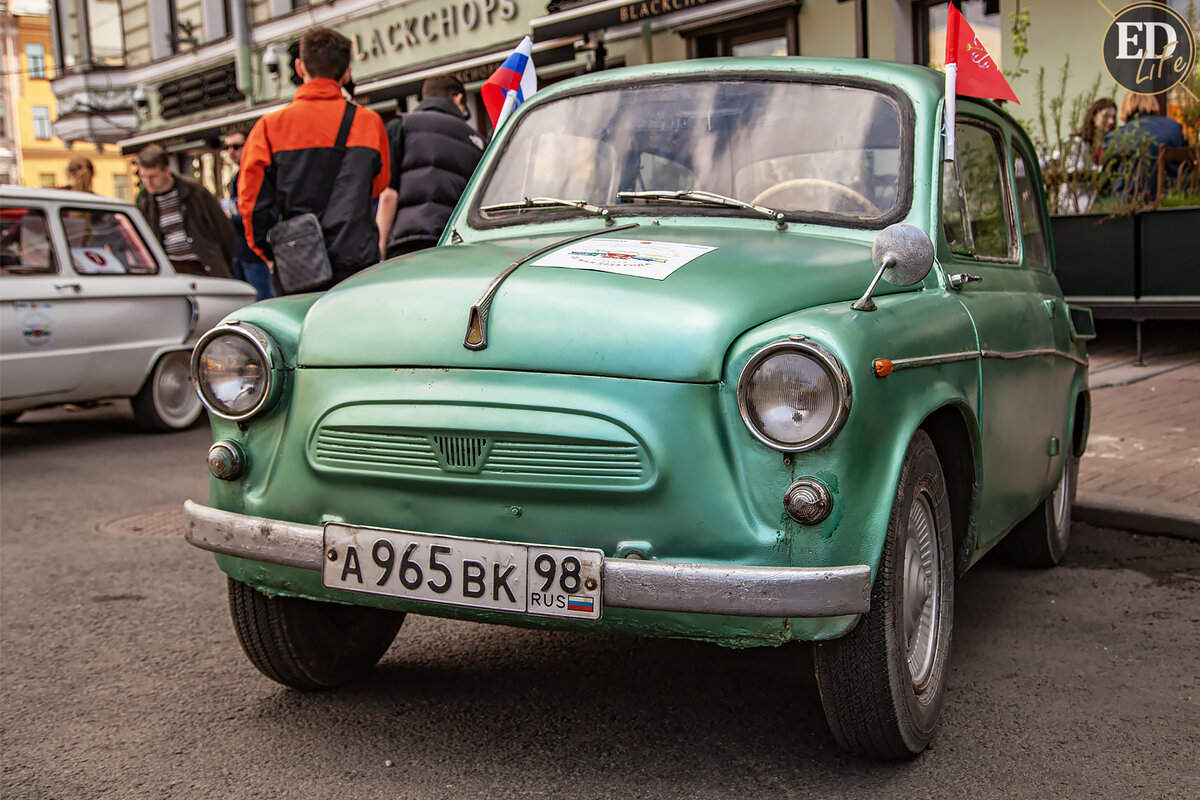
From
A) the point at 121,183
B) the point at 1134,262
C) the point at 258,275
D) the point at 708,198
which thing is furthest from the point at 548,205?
the point at 121,183

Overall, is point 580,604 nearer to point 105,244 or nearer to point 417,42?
point 105,244

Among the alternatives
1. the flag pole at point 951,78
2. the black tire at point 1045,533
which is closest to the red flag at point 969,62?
the flag pole at point 951,78

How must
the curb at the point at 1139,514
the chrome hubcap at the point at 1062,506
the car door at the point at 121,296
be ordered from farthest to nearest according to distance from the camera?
the car door at the point at 121,296 < the curb at the point at 1139,514 < the chrome hubcap at the point at 1062,506

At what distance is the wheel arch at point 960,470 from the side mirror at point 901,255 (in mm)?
448

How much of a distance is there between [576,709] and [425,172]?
360 cm

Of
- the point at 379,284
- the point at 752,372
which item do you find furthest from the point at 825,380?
the point at 379,284

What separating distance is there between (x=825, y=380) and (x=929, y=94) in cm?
148

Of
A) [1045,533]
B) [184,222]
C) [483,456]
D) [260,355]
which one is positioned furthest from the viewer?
[184,222]

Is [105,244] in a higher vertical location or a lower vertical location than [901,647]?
higher

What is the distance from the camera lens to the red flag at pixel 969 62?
3891mm

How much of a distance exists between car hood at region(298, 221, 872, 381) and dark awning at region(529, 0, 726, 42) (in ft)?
33.8

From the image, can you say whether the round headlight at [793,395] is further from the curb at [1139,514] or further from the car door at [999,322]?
the curb at [1139,514]

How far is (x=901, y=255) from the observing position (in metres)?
2.84

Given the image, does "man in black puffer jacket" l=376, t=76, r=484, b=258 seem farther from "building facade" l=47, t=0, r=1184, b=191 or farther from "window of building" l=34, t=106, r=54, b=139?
"window of building" l=34, t=106, r=54, b=139
